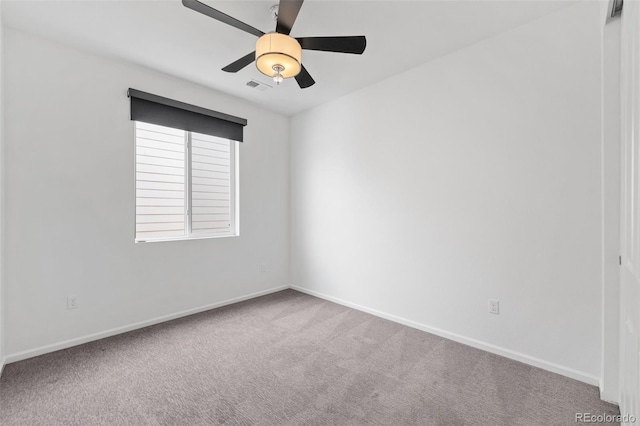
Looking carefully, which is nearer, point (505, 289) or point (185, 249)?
point (505, 289)

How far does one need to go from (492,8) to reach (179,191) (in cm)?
336

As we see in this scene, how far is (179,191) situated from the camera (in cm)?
323

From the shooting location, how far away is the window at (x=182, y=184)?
2.97 metres

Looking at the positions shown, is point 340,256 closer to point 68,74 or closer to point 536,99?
point 536,99

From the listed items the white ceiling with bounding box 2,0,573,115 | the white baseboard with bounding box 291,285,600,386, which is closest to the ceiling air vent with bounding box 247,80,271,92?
the white ceiling with bounding box 2,0,573,115

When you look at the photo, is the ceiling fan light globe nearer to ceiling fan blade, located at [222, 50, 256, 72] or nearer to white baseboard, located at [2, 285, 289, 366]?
ceiling fan blade, located at [222, 50, 256, 72]

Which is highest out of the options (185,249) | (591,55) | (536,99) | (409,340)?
(591,55)

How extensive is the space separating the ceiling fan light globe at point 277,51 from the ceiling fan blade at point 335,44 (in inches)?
4.0

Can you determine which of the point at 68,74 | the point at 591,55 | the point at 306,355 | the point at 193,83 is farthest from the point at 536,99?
the point at 68,74

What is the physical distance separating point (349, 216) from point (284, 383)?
202 cm

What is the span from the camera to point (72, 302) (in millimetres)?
2467

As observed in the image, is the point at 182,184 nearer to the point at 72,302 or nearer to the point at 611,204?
the point at 72,302

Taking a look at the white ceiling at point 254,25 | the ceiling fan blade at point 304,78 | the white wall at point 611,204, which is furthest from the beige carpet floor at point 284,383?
the white ceiling at point 254,25

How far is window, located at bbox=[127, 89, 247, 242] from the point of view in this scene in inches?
116
